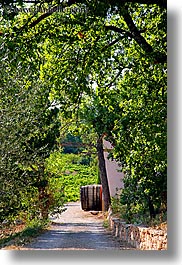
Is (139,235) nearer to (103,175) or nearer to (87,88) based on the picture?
(103,175)

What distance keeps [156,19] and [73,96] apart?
104cm

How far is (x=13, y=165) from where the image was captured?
17.8ft

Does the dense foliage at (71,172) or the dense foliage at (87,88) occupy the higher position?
the dense foliage at (87,88)

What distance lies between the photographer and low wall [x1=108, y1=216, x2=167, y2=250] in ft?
17.3

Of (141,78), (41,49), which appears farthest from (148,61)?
(41,49)

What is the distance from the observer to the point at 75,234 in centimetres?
547

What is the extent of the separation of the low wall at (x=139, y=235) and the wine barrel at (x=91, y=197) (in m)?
0.16

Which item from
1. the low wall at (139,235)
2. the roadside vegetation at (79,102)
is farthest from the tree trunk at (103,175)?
the low wall at (139,235)

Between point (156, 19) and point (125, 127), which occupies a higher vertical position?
point (156, 19)

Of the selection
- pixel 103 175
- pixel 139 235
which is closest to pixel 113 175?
pixel 103 175

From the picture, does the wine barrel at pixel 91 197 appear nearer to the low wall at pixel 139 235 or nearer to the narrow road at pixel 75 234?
the narrow road at pixel 75 234

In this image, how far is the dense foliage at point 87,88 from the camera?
18.0ft

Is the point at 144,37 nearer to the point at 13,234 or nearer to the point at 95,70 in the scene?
the point at 95,70

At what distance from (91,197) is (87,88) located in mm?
1046
